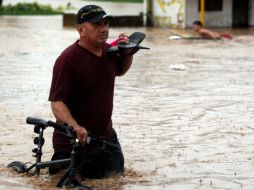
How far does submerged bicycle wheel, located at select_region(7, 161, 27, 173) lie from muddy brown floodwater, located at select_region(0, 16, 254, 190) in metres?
0.05

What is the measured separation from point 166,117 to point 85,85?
12.8ft

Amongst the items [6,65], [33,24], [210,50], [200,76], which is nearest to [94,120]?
[200,76]

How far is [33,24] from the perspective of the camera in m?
32.4

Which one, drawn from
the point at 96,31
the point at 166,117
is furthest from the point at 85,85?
the point at 166,117

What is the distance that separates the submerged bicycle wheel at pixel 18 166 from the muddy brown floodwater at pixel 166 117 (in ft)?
0.18

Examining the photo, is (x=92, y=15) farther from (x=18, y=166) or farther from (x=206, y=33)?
(x=206, y=33)

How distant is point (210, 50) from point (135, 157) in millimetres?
13433

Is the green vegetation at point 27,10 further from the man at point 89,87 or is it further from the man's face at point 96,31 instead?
the man's face at point 96,31

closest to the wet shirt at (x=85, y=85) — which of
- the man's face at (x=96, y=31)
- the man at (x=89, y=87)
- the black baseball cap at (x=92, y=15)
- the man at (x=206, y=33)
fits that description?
the man at (x=89, y=87)

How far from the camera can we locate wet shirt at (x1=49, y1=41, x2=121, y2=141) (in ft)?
21.5

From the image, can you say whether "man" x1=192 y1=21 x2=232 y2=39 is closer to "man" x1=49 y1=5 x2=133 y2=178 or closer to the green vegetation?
the green vegetation

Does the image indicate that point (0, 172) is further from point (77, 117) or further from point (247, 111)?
point (247, 111)

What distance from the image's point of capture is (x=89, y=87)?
22.0ft

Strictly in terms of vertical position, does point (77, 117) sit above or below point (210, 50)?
above
